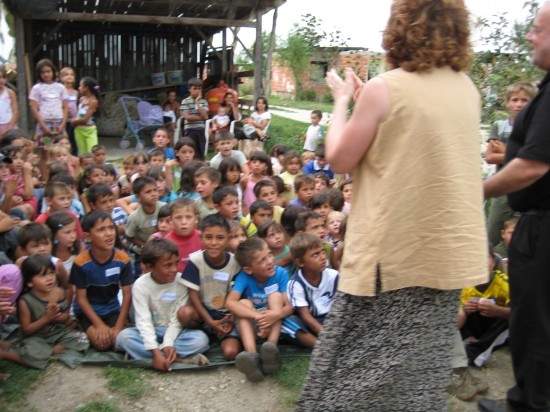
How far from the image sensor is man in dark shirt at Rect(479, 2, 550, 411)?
2.11 m

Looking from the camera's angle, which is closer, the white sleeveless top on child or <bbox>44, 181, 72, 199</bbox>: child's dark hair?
<bbox>44, 181, 72, 199</bbox>: child's dark hair

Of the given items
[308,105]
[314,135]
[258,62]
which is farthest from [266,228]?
[308,105]

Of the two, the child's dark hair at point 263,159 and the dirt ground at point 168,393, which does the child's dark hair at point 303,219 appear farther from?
the child's dark hair at point 263,159

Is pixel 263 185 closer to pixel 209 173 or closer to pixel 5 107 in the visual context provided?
pixel 209 173

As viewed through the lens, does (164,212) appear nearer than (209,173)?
Yes

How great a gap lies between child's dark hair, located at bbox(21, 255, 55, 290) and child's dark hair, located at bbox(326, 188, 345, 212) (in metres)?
2.22

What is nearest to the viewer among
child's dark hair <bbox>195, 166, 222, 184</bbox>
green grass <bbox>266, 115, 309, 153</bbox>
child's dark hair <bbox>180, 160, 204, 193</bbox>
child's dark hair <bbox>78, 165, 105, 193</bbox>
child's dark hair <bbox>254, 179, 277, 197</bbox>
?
child's dark hair <bbox>195, 166, 222, 184</bbox>

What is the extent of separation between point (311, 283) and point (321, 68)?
17233 millimetres

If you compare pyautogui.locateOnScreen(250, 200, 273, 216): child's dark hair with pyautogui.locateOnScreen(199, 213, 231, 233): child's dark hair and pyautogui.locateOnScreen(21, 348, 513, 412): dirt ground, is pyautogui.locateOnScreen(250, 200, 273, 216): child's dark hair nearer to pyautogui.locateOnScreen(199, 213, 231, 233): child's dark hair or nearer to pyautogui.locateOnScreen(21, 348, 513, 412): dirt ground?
pyautogui.locateOnScreen(199, 213, 231, 233): child's dark hair

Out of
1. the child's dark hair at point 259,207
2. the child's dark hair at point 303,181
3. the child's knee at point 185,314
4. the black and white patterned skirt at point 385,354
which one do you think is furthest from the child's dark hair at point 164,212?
the black and white patterned skirt at point 385,354

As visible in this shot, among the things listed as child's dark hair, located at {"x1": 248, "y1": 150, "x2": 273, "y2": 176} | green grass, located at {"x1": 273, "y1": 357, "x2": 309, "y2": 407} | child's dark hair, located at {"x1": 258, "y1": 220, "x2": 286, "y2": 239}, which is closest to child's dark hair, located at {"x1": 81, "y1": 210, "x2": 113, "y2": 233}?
child's dark hair, located at {"x1": 258, "y1": 220, "x2": 286, "y2": 239}

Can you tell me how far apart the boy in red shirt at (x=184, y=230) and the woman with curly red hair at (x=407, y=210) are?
187 cm

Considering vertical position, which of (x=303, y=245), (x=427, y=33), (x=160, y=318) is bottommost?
(x=160, y=318)

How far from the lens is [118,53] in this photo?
12.8 metres
